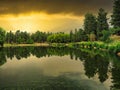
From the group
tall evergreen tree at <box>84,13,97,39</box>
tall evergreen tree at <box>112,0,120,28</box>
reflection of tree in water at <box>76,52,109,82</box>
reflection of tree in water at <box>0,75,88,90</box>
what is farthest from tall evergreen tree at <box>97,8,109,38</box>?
reflection of tree in water at <box>0,75,88,90</box>

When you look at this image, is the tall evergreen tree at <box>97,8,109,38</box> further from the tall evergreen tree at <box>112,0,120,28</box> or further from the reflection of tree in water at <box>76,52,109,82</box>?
the reflection of tree in water at <box>76,52,109,82</box>

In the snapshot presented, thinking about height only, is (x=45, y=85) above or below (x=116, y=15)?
below

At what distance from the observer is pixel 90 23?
399 ft

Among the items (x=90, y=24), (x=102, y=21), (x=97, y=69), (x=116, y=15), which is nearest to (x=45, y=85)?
(x=97, y=69)

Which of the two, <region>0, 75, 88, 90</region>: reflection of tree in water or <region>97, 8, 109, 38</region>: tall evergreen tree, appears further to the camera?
<region>97, 8, 109, 38</region>: tall evergreen tree

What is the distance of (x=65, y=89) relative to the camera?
19.7m

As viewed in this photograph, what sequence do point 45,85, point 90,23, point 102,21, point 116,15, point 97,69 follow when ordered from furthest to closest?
point 90,23 < point 102,21 < point 116,15 < point 97,69 < point 45,85

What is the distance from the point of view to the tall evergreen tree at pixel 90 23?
120562mm

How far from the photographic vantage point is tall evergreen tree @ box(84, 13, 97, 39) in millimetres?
120562

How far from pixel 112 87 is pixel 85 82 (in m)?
3.07

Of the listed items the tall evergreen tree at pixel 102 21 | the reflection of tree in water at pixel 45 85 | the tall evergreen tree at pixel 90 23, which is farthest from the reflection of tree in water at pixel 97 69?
the tall evergreen tree at pixel 90 23

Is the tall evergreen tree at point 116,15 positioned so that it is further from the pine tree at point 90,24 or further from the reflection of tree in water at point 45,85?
the reflection of tree in water at point 45,85

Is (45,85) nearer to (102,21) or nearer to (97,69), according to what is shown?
(97,69)

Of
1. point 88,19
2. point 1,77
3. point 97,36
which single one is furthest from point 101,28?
point 1,77
